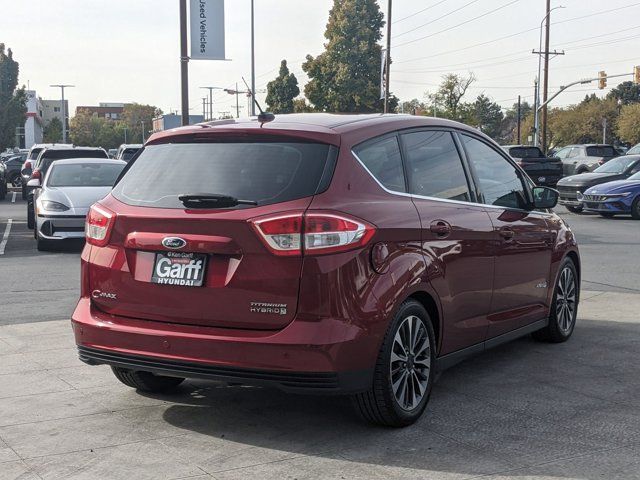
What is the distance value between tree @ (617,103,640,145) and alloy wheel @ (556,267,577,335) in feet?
277

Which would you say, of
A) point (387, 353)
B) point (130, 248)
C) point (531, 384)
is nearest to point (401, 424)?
point (387, 353)

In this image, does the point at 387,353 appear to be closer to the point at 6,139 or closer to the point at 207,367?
the point at 207,367

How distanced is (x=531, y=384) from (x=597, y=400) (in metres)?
0.52

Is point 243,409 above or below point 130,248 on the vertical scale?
below

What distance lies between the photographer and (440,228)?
5266 millimetres

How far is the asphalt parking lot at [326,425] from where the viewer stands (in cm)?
432

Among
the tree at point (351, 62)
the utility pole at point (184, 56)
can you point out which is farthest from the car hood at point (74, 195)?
the tree at point (351, 62)

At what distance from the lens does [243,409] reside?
5.34 m

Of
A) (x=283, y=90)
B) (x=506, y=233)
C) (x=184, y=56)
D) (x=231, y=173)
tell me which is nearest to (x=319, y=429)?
(x=231, y=173)

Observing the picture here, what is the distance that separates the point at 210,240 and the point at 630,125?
3494 inches

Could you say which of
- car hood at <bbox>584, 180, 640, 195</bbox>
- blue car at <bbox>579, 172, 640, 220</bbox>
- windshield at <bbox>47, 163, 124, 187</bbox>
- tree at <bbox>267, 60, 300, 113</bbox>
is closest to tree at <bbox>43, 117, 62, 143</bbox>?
tree at <bbox>267, 60, 300, 113</bbox>

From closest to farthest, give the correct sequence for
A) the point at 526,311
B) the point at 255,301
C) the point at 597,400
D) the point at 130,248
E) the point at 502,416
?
the point at 255,301 < the point at 130,248 < the point at 502,416 < the point at 597,400 < the point at 526,311

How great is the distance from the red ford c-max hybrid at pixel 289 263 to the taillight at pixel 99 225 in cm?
1

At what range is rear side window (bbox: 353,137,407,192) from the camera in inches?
195
